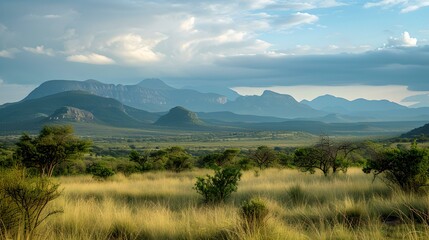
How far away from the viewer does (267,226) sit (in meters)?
8.25

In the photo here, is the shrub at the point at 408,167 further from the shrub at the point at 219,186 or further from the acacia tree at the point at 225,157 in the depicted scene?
the acacia tree at the point at 225,157

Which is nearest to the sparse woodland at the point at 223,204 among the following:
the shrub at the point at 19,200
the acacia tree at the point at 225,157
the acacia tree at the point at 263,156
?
the shrub at the point at 19,200

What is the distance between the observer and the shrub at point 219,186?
14.7m

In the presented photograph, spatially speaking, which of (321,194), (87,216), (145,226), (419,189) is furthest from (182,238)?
(419,189)

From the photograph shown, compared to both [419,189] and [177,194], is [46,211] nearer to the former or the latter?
[177,194]

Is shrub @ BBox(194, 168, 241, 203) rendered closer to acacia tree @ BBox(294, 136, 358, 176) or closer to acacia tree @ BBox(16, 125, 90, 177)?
acacia tree @ BBox(294, 136, 358, 176)

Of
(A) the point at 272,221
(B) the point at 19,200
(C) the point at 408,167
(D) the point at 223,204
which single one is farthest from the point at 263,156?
(B) the point at 19,200

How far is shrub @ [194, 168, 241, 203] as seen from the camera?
14664 millimetres

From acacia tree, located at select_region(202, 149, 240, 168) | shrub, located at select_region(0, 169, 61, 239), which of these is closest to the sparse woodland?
shrub, located at select_region(0, 169, 61, 239)

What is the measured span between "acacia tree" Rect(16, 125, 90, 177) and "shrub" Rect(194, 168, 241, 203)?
586 inches

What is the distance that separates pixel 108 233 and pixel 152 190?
9436mm

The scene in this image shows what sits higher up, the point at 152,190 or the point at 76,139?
the point at 76,139

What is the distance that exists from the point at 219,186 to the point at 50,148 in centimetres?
1615

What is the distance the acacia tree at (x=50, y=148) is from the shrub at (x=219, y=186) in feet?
48.9
